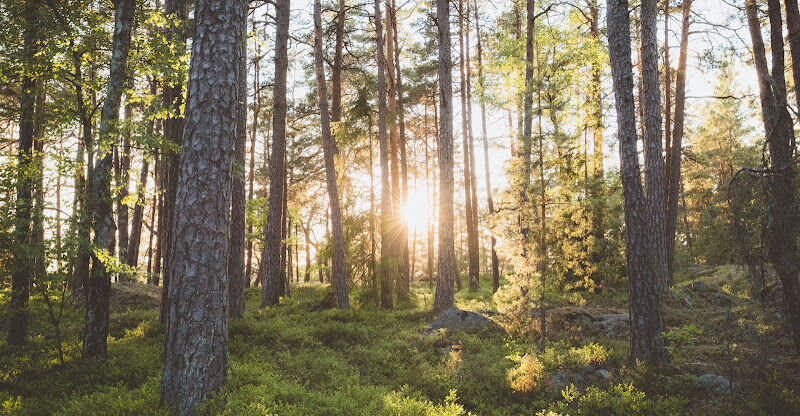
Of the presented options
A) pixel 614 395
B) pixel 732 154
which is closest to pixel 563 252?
pixel 614 395

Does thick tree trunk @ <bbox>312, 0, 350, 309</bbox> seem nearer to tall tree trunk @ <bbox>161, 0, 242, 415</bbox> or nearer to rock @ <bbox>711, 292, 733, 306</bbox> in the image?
tall tree trunk @ <bbox>161, 0, 242, 415</bbox>

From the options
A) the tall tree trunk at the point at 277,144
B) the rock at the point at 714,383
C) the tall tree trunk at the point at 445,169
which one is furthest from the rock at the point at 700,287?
the tall tree trunk at the point at 277,144

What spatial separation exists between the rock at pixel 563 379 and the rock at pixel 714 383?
5.74 feet

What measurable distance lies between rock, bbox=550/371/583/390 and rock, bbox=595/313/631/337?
3.29m

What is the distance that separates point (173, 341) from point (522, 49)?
15424 millimetres

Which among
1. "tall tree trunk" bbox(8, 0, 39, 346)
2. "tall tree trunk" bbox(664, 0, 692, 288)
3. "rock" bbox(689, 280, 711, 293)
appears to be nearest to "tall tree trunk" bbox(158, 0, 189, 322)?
"tall tree trunk" bbox(8, 0, 39, 346)

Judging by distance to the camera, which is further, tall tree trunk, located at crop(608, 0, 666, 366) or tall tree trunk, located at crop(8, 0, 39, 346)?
tall tree trunk, located at crop(608, 0, 666, 366)

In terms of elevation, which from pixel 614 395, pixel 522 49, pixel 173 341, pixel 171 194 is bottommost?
pixel 614 395

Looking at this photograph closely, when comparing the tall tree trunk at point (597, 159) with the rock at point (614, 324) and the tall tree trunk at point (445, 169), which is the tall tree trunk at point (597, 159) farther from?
the tall tree trunk at point (445, 169)

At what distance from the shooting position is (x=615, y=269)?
51.0 feet

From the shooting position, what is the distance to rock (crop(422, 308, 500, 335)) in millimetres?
9727

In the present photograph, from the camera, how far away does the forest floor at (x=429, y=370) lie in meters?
5.14

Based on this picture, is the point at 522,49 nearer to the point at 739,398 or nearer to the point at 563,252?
the point at 563,252

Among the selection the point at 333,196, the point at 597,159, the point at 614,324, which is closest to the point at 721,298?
the point at 614,324
